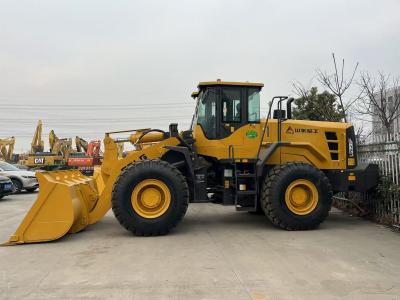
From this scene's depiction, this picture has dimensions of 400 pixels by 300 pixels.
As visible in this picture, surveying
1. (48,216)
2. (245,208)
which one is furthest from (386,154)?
(48,216)

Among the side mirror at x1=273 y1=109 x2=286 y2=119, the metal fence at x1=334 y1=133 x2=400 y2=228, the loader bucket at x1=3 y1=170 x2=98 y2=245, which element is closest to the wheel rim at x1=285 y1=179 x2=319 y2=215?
the side mirror at x1=273 y1=109 x2=286 y2=119

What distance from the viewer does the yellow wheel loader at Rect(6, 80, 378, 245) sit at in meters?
8.16

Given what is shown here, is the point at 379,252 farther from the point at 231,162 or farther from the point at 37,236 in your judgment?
the point at 37,236

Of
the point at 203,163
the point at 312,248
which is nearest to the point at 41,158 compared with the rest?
the point at 203,163

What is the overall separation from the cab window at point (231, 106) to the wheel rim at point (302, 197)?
1.80 metres

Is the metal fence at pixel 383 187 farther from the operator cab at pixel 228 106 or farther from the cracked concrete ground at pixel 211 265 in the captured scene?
the operator cab at pixel 228 106

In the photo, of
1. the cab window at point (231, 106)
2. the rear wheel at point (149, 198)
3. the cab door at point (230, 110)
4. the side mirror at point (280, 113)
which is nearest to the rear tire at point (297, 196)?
the side mirror at point (280, 113)

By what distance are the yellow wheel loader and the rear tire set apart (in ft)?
0.06

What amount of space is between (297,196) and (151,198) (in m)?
2.90

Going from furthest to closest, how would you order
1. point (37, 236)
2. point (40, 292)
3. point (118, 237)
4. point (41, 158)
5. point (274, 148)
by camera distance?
point (41, 158) < point (274, 148) < point (118, 237) < point (37, 236) < point (40, 292)

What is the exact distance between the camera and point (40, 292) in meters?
4.84

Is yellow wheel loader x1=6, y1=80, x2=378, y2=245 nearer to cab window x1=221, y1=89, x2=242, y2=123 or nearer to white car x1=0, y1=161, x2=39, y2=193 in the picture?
cab window x1=221, y1=89, x2=242, y2=123

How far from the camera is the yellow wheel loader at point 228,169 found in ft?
26.8

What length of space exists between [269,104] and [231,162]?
1.45 meters
